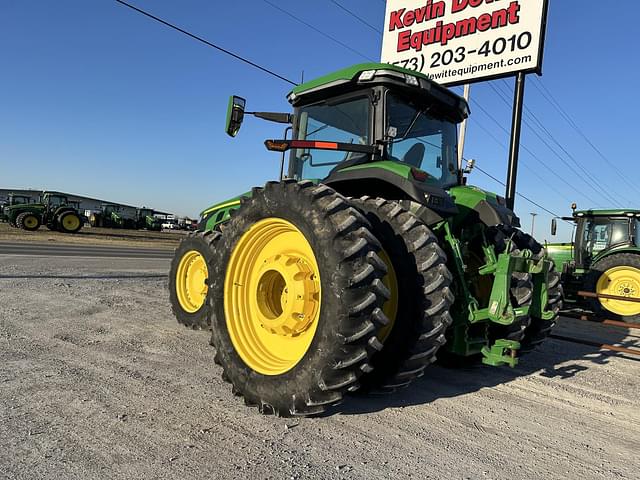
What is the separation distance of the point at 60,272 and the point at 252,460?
8.43 meters

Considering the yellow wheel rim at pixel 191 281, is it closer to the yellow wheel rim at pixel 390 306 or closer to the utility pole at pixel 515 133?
the yellow wheel rim at pixel 390 306

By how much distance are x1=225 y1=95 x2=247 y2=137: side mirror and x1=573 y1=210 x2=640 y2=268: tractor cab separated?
8.64 m

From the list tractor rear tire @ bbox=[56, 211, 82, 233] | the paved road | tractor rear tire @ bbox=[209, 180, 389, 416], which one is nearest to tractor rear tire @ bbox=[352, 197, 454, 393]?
tractor rear tire @ bbox=[209, 180, 389, 416]

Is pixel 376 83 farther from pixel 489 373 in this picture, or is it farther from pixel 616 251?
pixel 616 251

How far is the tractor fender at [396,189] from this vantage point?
315 centimetres

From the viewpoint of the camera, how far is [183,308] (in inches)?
212

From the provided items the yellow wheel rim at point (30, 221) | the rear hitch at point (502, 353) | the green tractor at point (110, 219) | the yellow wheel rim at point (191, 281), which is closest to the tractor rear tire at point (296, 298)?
the rear hitch at point (502, 353)

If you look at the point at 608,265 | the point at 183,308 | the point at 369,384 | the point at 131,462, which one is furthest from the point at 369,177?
the point at 608,265

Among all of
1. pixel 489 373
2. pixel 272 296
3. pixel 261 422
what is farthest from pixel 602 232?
pixel 261 422

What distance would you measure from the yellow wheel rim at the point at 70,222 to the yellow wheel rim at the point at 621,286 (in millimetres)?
27531

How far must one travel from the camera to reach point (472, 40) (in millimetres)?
10117

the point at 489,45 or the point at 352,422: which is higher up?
the point at 489,45

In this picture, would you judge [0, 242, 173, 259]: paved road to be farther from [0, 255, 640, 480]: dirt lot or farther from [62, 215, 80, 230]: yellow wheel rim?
[0, 255, 640, 480]: dirt lot

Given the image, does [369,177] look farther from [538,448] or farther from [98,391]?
[98,391]
